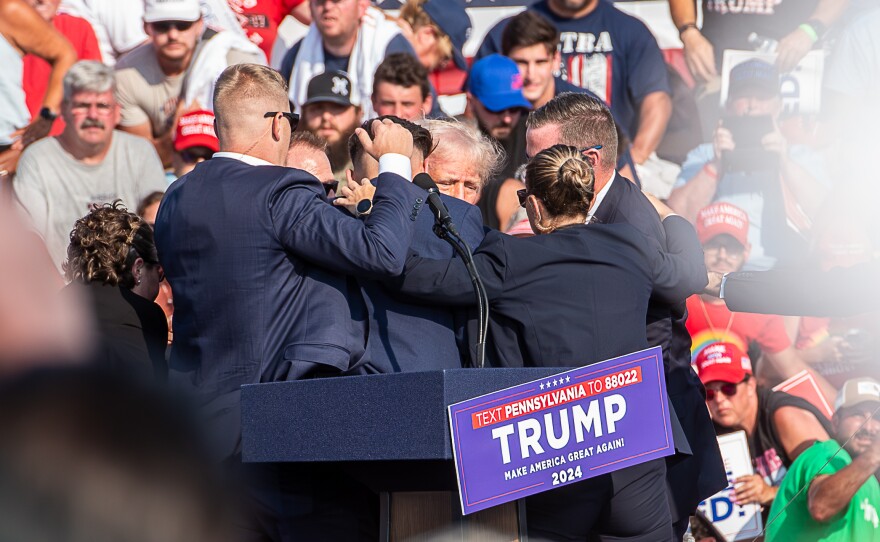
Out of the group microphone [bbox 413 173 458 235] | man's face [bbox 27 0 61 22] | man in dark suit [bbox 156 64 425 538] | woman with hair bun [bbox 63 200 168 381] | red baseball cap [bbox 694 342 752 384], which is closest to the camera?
microphone [bbox 413 173 458 235]

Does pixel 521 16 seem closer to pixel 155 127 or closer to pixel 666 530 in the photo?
pixel 155 127

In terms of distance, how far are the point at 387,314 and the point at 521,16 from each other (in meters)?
3.74

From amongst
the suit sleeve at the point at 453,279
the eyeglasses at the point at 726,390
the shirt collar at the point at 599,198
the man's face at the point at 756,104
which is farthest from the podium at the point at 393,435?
the man's face at the point at 756,104

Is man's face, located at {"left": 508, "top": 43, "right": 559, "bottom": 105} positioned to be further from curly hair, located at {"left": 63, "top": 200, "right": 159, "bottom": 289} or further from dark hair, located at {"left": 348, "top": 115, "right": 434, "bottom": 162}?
dark hair, located at {"left": 348, "top": 115, "right": 434, "bottom": 162}

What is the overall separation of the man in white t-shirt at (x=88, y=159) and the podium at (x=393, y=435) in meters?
4.02

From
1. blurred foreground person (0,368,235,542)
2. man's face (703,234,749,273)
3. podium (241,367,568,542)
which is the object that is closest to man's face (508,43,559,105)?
man's face (703,234,749,273)

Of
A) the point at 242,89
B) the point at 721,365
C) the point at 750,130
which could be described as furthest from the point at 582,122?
the point at 750,130

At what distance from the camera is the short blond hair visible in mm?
3143

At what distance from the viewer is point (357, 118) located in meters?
6.33

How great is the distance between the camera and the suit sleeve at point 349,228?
2812 millimetres

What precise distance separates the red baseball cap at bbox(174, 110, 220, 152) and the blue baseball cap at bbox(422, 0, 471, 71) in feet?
5.29

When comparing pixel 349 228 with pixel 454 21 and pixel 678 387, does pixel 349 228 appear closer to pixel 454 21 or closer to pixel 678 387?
pixel 678 387

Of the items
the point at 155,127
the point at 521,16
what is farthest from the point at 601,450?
the point at 155,127

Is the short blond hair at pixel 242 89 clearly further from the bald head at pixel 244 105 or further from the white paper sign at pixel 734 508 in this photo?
the white paper sign at pixel 734 508
